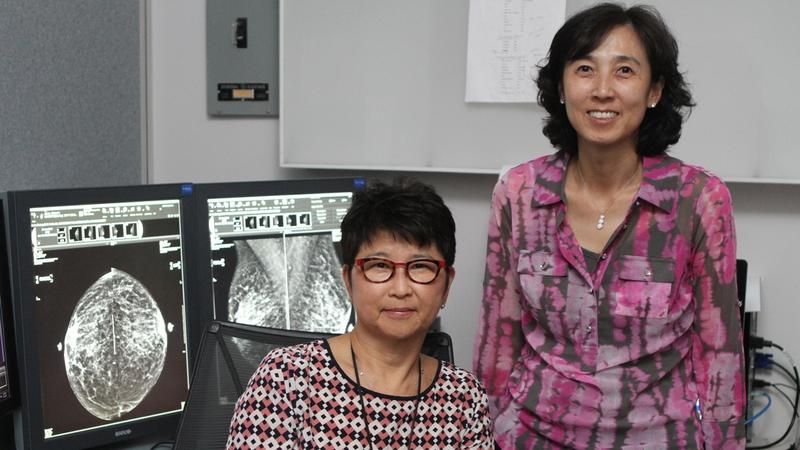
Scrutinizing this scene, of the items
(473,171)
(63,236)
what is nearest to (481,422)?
(63,236)

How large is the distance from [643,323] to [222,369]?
635 millimetres

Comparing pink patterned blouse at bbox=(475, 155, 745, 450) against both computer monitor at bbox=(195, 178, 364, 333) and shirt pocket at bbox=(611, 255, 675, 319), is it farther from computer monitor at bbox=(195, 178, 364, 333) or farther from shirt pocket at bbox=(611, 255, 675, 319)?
computer monitor at bbox=(195, 178, 364, 333)

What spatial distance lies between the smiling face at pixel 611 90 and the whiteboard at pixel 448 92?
0.77 meters

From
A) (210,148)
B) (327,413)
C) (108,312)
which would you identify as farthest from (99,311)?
(210,148)

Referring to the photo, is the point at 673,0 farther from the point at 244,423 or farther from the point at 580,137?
the point at 244,423

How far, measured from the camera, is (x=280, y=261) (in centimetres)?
155

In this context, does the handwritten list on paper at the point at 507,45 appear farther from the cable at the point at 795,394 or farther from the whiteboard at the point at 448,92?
the cable at the point at 795,394

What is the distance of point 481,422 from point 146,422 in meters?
0.61

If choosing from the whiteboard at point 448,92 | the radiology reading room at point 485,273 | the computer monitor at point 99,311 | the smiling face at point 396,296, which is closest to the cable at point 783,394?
the radiology reading room at point 485,273

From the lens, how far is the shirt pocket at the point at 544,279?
1.27 m

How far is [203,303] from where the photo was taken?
1.44 meters

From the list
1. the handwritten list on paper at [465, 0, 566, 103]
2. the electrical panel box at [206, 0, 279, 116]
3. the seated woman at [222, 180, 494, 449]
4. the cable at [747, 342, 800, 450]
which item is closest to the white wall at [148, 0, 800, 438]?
the electrical panel box at [206, 0, 279, 116]

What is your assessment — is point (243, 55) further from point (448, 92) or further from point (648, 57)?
point (648, 57)

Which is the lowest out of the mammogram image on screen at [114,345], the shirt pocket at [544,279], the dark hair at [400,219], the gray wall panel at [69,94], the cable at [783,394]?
the cable at [783,394]
